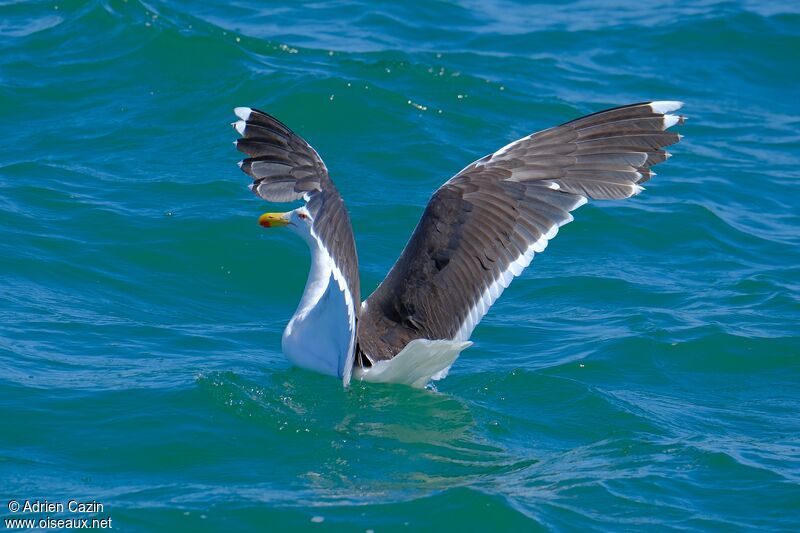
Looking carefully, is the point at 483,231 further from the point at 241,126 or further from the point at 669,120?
the point at 241,126

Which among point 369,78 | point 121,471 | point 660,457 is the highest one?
point 369,78

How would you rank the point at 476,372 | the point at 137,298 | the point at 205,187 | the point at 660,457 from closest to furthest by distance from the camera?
the point at 660,457 < the point at 476,372 < the point at 137,298 < the point at 205,187

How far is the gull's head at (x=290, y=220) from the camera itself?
26.1ft

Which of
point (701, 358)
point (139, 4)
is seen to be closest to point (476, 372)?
point (701, 358)

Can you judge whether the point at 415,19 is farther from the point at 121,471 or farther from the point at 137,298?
the point at 121,471

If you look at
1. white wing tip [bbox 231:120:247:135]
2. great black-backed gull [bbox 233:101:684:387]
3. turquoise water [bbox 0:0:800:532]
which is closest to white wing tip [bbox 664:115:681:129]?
great black-backed gull [bbox 233:101:684:387]

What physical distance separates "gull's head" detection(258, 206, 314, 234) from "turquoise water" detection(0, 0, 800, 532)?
88 centimetres

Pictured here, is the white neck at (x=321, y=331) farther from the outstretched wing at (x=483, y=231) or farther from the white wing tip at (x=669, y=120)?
the white wing tip at (x=669, y=120)

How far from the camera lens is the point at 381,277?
32.1 ft

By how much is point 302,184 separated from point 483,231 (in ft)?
5.24

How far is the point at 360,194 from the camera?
11.1 metres

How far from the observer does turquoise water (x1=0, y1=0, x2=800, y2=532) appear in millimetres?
6348

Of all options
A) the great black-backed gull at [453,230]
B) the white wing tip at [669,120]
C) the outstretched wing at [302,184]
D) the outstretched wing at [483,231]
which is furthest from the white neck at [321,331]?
the white wing tip at [669,120]

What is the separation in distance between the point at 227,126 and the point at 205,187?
139cm
